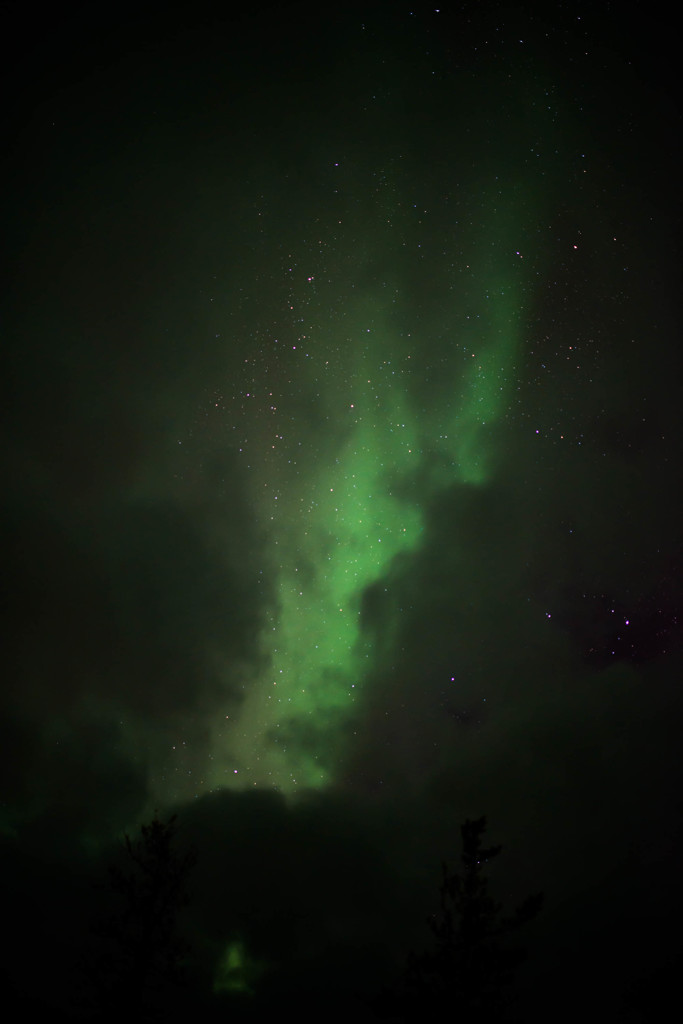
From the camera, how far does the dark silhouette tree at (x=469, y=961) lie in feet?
43.6

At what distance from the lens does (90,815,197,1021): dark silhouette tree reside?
1489 cm

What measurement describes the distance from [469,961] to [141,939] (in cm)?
945

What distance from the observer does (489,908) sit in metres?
14.3

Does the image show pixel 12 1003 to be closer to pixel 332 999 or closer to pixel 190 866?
pixel 190 866

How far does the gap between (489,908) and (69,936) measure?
158 m

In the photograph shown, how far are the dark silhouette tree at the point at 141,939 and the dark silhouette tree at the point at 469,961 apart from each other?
22.6 ft

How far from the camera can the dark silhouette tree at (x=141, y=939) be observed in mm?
14891

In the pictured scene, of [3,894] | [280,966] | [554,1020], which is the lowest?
[554,1020]

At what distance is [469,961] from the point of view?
1382 cm

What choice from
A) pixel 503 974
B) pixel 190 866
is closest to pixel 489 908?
pixel 503 974

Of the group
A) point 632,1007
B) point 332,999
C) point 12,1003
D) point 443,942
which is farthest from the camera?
point 332,999

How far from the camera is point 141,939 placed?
15297 millimetres

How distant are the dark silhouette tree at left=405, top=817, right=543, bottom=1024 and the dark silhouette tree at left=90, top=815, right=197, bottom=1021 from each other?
6.89 m

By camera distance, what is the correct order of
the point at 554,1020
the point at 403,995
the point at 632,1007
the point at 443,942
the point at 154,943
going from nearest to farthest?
the point at 403,995
the point at 443,942
the point at 154,943
the point at 632,1007
the point at 554,1020
